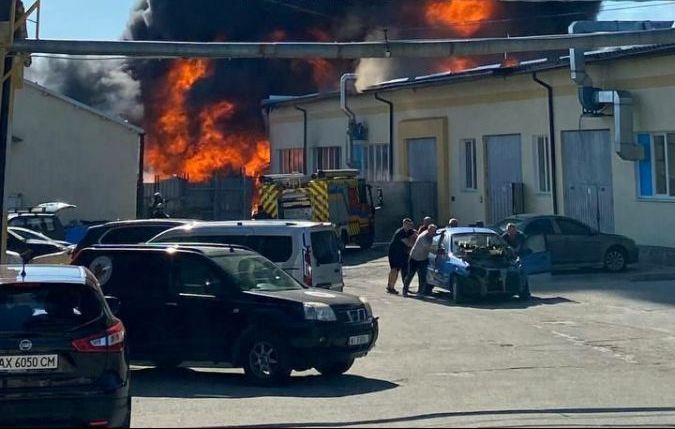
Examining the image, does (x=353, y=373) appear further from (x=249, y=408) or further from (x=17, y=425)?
(x=17, y=425)

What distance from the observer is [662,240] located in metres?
28.5

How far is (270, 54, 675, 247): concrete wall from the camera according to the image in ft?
94.5

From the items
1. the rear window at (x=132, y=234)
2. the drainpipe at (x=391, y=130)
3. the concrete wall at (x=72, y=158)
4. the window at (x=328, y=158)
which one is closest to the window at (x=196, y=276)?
the rear window at (x=132, y=234)

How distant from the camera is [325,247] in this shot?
17828 millimetres

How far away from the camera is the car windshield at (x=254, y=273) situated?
12.8m

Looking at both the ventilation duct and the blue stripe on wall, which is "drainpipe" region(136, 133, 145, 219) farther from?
the blue stripe on wall

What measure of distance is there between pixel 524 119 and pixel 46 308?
89.0ft

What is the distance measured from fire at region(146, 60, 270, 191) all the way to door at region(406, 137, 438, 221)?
13950 mm

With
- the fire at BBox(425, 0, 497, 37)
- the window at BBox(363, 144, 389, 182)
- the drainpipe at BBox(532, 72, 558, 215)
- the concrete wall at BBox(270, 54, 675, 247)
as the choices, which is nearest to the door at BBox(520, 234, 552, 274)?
the concrete wall at BBox(270, 54, 675, 247)

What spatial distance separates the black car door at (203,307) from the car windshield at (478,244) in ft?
32.7

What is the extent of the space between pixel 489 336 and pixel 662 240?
13617 millimetres

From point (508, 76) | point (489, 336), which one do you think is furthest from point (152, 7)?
point (489, 336)

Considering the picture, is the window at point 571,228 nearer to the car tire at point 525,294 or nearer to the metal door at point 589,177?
the metal door at point 589,177

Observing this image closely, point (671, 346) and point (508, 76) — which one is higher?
point (508, 76)
